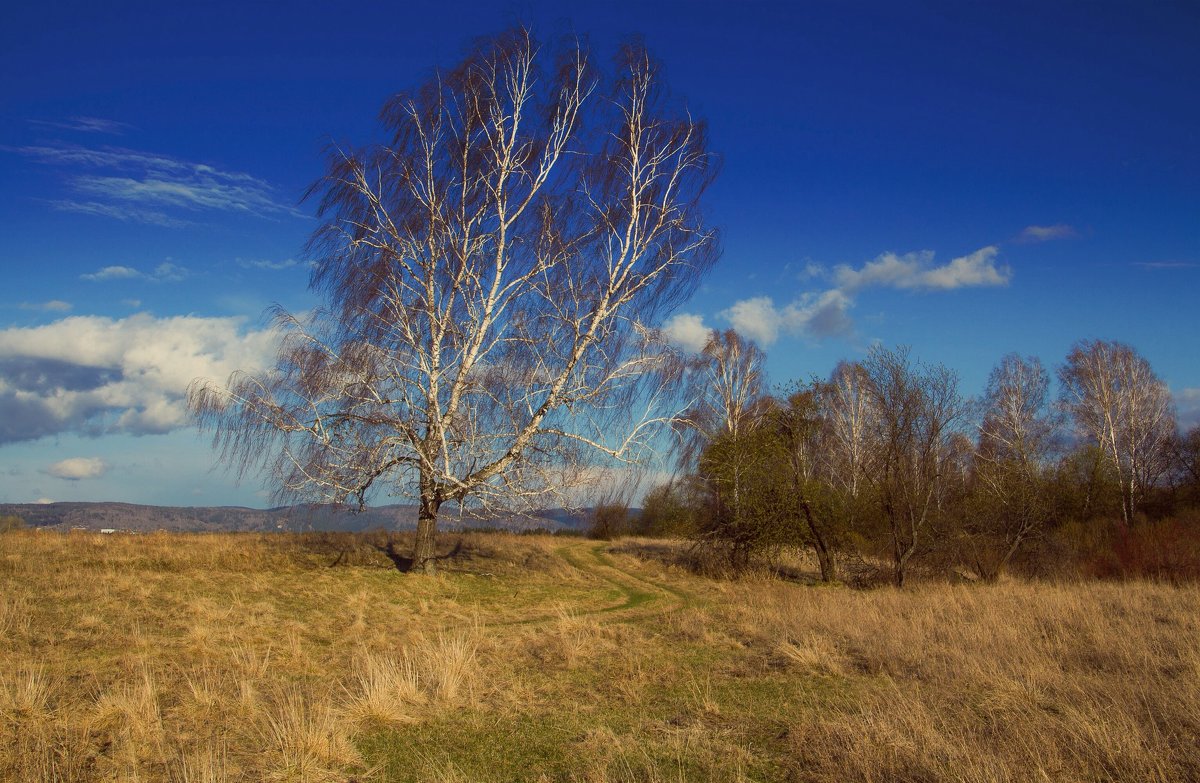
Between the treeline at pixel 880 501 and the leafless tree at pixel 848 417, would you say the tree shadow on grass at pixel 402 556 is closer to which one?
the treeline at pixel 880 501

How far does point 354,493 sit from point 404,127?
7909 mm

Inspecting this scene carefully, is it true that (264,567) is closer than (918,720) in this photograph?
No

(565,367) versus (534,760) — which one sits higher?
(565,367)

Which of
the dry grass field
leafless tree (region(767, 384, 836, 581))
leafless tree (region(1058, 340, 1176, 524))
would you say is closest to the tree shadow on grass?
the dry grass field

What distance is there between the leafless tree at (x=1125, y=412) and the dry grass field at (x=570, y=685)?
1006 inches

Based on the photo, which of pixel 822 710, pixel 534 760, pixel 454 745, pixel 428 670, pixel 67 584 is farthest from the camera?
pixel 67 584

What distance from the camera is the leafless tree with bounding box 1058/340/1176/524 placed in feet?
117

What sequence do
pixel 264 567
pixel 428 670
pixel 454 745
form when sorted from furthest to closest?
1. pixel 264 567
2. pixel 428 670
3. pixel 454 745

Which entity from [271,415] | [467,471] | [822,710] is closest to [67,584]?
[271,415]

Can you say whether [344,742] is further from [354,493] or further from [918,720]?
[354,493]

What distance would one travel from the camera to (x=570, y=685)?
7719 mm

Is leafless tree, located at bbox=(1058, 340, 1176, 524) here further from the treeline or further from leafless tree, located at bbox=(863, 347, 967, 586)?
leafless tree, located at bbox=(863, 347, 967, 586)

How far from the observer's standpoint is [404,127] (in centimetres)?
1491

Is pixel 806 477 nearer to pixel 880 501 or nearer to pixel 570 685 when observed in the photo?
pixel 880 501
